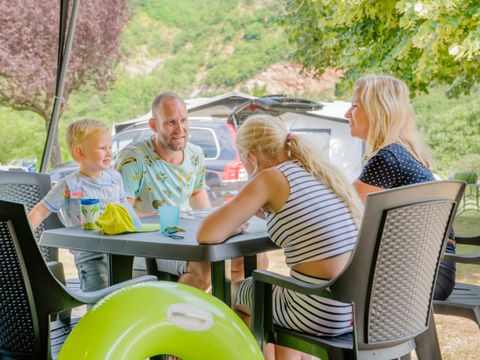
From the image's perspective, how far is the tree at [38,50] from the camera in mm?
A: 14359

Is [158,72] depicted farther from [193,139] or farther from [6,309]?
[6,309]

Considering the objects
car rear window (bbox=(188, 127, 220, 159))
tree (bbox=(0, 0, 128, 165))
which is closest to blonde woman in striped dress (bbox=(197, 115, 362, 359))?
car rear window (bbox=(188, 127, 220, 159))

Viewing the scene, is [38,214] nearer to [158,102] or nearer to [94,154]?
[94,154]

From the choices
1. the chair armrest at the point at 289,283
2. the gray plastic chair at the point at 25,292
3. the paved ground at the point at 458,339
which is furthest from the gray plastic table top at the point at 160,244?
the paved ground at the point at 458,339

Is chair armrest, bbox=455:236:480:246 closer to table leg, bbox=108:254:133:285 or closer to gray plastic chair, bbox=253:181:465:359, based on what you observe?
gray plastic chair, bbox=253:181:465:359

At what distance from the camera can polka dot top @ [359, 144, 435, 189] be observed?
2.43 metres

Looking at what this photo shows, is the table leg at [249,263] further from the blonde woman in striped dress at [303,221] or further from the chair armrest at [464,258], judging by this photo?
the chair armrest at [464,258]

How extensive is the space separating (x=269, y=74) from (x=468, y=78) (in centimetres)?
Result: 952

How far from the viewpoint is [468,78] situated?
8875 millimetres

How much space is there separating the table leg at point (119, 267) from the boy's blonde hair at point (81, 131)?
0.51 metres

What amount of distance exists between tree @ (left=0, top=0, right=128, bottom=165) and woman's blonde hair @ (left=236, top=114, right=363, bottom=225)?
1234 centimetres

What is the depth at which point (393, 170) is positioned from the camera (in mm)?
2432

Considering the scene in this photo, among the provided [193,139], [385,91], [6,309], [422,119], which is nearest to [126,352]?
[6,309]

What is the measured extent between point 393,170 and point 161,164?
109 centimetres
